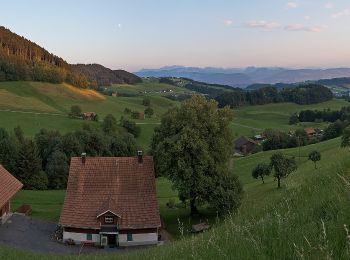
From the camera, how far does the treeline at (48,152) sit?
65188 millimetres

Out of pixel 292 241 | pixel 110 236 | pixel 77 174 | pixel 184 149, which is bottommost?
pixel 110 236

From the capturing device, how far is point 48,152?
240ft

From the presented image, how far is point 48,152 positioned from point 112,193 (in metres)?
39.3

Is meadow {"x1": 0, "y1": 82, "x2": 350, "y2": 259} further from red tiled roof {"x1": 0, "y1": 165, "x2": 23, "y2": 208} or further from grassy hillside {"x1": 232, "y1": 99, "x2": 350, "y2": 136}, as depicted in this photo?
grassy hillside {"x1": 232, "y1": 99, "x2": 350, "y2": 136}

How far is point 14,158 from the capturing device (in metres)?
67.0

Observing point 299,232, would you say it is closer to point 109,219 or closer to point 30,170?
point 109,219

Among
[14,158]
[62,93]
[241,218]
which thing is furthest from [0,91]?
[241,218]

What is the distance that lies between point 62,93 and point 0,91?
23636 mm

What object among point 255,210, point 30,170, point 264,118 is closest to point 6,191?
point 30,170

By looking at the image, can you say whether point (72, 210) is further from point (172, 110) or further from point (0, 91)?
point (0, 91)

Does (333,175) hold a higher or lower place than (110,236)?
higher

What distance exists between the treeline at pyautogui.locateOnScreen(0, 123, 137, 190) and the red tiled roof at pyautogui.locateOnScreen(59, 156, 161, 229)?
27.9 metres

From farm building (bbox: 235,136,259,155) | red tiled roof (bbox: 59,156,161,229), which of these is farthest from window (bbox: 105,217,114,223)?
farm building (bbox: 235,136,259,155)

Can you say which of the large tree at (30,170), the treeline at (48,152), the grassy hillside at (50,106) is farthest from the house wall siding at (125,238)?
the grassy hillside at (50,106)
